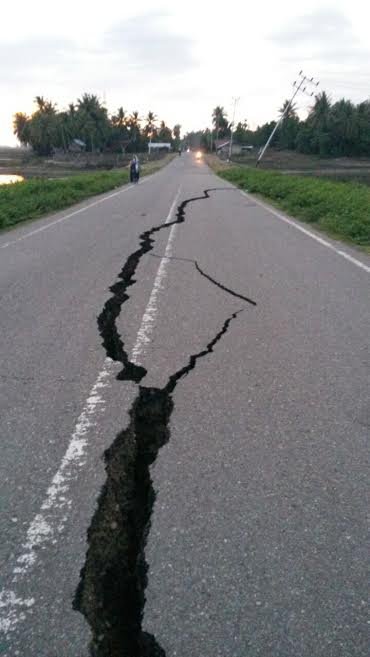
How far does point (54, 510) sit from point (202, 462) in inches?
28.7

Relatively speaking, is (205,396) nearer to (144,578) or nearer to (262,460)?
(262,460)

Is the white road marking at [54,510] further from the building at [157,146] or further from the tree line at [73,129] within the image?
the building at [157,146]

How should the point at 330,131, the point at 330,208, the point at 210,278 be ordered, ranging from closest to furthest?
the point at 210,278 → the point at 330,208 → the point at 330,131

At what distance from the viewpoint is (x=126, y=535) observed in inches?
76.0

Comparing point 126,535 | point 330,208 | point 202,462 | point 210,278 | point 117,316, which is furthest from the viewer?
point 330,208

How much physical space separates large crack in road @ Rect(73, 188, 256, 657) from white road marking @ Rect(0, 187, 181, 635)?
5.5 inches

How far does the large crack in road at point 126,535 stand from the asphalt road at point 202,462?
0.02m

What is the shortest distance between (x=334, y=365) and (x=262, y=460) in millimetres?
1319

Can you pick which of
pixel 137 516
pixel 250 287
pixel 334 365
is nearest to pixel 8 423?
pixel 137 516

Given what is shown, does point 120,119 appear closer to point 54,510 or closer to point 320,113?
point 320,113

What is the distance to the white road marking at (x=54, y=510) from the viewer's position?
1604 millimetres

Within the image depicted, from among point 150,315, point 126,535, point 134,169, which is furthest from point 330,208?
point 134,169

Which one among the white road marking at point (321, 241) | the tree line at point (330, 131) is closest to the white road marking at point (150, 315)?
the white road marking at point (321, 241)

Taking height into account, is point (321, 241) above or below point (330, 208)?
below
